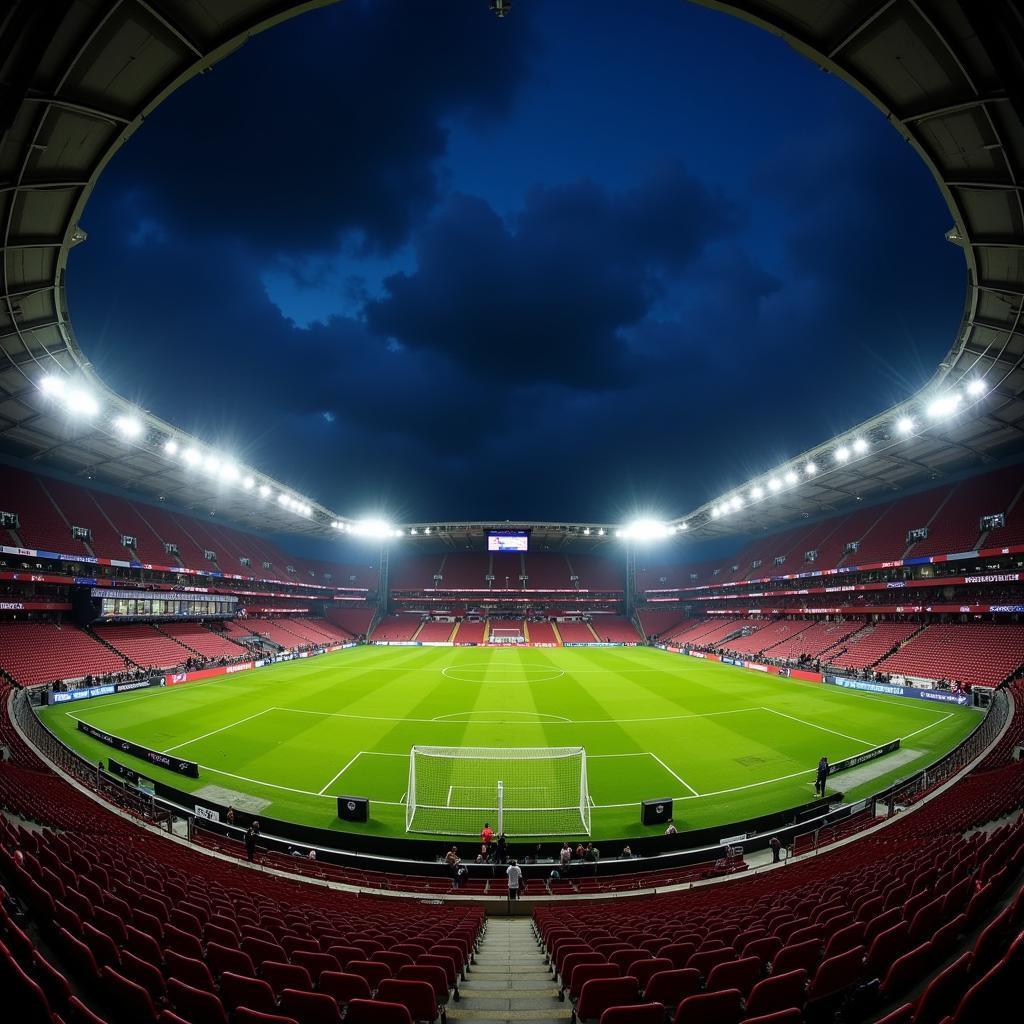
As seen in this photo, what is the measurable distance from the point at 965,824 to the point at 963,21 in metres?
16.3

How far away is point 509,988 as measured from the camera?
244 inches

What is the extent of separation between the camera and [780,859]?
13.5 metres

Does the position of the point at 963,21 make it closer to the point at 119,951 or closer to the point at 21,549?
the point at 119,951

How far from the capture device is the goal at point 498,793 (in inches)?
612

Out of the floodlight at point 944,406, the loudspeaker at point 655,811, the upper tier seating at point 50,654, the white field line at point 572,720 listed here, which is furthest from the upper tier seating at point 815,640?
the upper tier seating at point 50,654

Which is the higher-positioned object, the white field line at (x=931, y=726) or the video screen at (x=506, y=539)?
the video screen at (x=506, y=539)

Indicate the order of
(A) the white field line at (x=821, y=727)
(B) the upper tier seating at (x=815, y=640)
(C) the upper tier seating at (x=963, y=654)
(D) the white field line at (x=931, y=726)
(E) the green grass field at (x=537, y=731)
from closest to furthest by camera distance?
(E) the green grass field at (x=537, y=731) < (A) the white field line at (x=821, y=727) < (D) the white field line at (x=931, y=726) < (C) the upper tier seating at (x=963, y=654) < (B) the upper tier seating at (x=815, y=640)

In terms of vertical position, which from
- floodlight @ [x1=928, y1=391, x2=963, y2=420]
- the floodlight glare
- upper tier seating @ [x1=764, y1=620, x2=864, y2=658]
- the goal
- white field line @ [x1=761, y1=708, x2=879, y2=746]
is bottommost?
the goal

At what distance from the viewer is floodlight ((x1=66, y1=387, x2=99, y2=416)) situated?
93.6 feet

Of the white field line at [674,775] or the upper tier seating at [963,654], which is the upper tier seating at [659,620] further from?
the white field line at [674,775]

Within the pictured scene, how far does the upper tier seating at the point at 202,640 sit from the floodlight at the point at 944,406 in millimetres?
57258

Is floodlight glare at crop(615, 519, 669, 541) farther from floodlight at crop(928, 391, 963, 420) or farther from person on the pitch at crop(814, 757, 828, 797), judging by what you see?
person on the pitch at crop(814, 757, 828, 797)

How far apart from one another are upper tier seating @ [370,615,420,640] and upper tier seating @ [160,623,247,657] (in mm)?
25570

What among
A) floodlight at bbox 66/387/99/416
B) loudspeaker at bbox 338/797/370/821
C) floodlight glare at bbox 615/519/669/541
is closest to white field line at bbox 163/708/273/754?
loudspeaker at bbox 338/797/370/821
